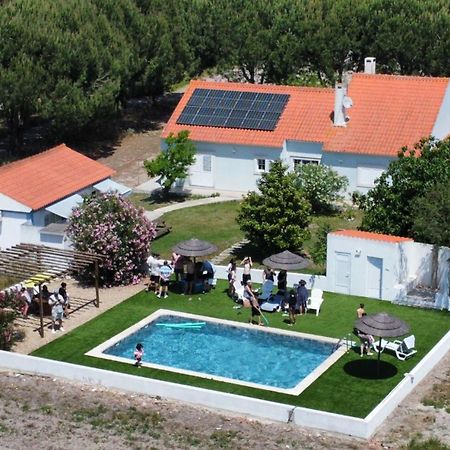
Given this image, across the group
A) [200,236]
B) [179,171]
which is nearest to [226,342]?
[200,236]

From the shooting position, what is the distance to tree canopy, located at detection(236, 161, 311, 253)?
4234cm

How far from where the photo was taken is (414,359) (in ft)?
111

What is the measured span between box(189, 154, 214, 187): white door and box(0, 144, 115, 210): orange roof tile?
6.30 m

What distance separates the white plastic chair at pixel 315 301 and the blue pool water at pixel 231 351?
229 centimetres

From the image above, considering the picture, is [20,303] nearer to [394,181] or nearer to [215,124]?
[394,181]

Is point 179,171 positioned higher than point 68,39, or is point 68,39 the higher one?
point 68,39

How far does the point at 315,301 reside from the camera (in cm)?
3797

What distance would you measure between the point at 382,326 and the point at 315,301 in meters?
6.43

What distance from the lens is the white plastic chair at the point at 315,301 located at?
37.9 m

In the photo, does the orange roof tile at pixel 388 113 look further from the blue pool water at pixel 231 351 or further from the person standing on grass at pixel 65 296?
the person standing on grass at pixel 65 296

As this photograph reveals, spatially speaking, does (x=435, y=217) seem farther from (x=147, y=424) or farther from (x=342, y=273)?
(x=147, y=424)

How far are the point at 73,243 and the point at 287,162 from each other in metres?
15.3

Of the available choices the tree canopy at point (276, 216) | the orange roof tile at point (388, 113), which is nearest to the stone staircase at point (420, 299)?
the tree canopy at point (276, 216)

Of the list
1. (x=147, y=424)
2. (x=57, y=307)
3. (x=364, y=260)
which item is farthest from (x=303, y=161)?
(x=147, y=424)
